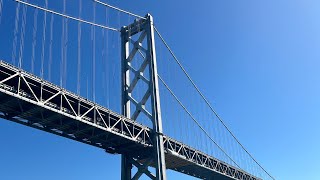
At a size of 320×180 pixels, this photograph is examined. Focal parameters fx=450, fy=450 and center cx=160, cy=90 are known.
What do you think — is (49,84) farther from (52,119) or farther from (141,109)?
(141,109)

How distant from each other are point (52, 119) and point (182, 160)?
72.5 ft

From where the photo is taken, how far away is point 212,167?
67.6m

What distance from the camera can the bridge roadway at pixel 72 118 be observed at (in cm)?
3647

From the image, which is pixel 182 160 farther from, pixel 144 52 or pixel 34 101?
pixel 34 101

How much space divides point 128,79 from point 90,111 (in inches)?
548

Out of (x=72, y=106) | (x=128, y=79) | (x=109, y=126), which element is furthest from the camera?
(x=128, y=79)

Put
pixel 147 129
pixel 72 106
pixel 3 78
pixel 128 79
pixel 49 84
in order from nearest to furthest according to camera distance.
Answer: pixel 3 78 < pixel 49 84 < pixel 72 106 < pixel 147 129 < pixel 128 79

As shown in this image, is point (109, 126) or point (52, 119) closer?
point (52, 119)

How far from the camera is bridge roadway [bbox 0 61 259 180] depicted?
36.5 m

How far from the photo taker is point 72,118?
132 ft

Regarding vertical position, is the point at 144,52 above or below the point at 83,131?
above

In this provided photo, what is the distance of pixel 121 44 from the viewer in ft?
195

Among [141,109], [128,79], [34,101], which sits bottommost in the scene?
[34,101]

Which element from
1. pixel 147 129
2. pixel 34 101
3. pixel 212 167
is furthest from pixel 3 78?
pixel 212 167
